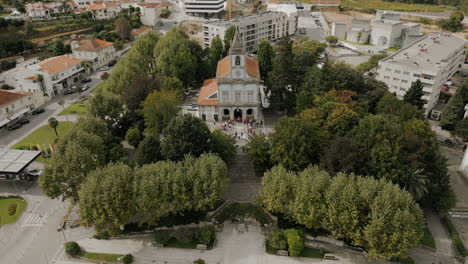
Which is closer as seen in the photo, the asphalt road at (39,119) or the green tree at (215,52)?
the asphalt road at (39,119)

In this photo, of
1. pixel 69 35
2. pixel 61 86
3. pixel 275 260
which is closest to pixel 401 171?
pixel 275 260

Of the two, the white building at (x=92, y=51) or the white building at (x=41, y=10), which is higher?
the white building at (x=41, y=10)

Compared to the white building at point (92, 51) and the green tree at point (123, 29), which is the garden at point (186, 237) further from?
the green tree at point (123, 29)

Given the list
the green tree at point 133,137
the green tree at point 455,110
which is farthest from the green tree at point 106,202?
the green tree at point 455,110

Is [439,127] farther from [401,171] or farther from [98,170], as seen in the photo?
[98,170]

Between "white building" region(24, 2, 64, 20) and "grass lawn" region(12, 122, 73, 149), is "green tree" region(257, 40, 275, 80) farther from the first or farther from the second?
"white building" region(24, 2, 64, 20)
